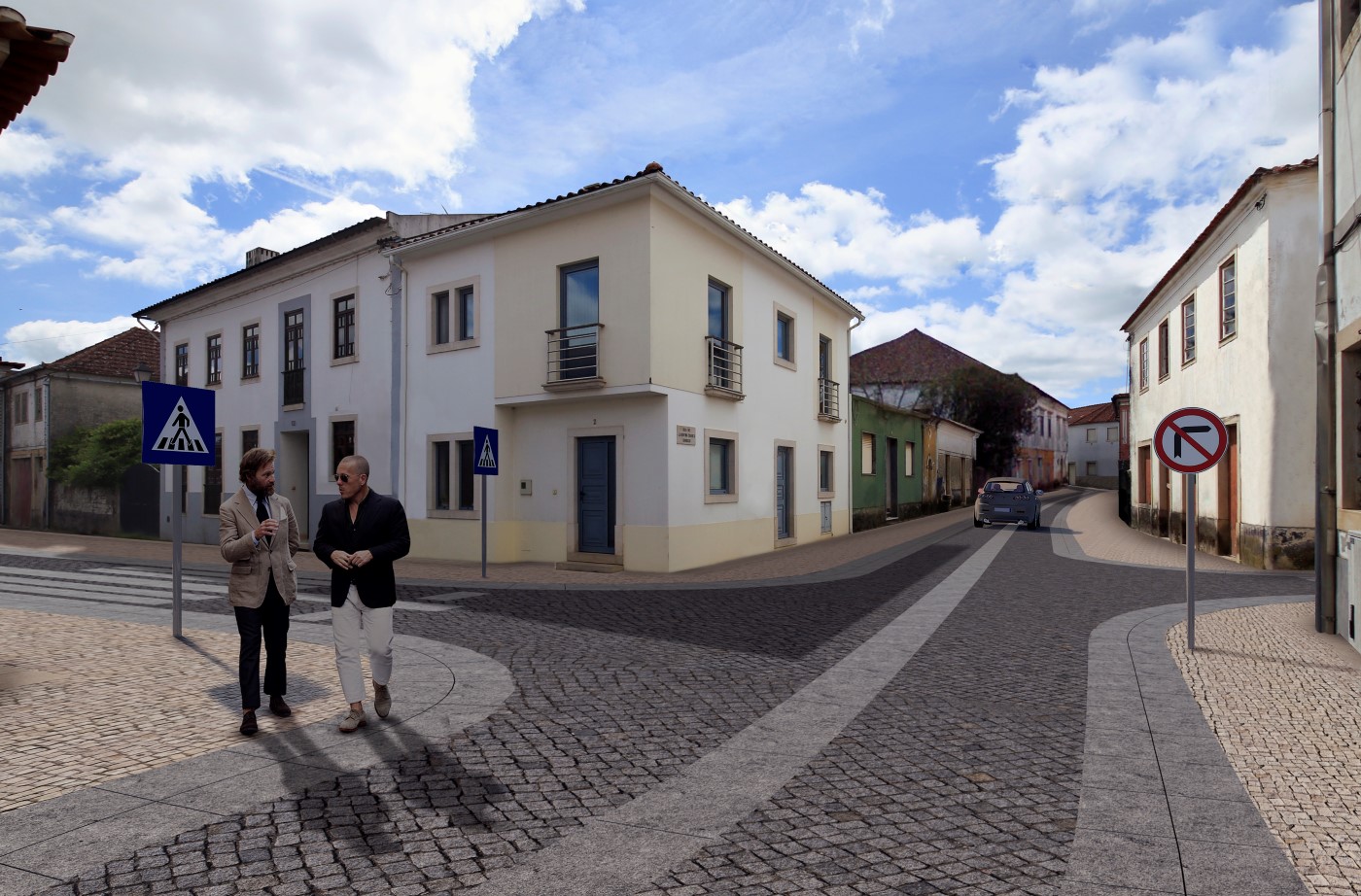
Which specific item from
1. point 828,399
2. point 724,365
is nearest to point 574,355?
point 724,365

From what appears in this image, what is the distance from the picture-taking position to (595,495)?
1477 cm

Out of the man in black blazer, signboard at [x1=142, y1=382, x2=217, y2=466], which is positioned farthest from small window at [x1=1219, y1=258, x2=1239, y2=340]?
signboard at [x1=142, y1=382, x2=217, y2=466]

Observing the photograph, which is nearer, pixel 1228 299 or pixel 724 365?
pixel 1228 299

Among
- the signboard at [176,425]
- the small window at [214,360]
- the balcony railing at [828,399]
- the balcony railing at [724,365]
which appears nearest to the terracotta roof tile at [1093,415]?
the balcony railing at [828,399]

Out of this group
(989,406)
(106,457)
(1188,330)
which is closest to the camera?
(1188,330)

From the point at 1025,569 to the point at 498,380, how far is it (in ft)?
32.1

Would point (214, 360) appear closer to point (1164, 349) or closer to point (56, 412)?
point (56, 412)

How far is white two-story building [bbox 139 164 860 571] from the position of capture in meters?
14.0

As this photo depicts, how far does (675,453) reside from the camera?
14031 millimetres

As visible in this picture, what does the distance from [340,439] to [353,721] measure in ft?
48.4

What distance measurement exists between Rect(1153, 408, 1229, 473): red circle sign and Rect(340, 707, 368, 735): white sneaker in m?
6.80

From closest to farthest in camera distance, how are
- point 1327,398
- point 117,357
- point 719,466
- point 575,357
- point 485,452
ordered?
point 1327,398, point 485,452, point 575,357, point 719,466, point 117,357

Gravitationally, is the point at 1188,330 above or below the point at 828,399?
above

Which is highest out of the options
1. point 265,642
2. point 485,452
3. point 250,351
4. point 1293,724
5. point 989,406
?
point 250,351
